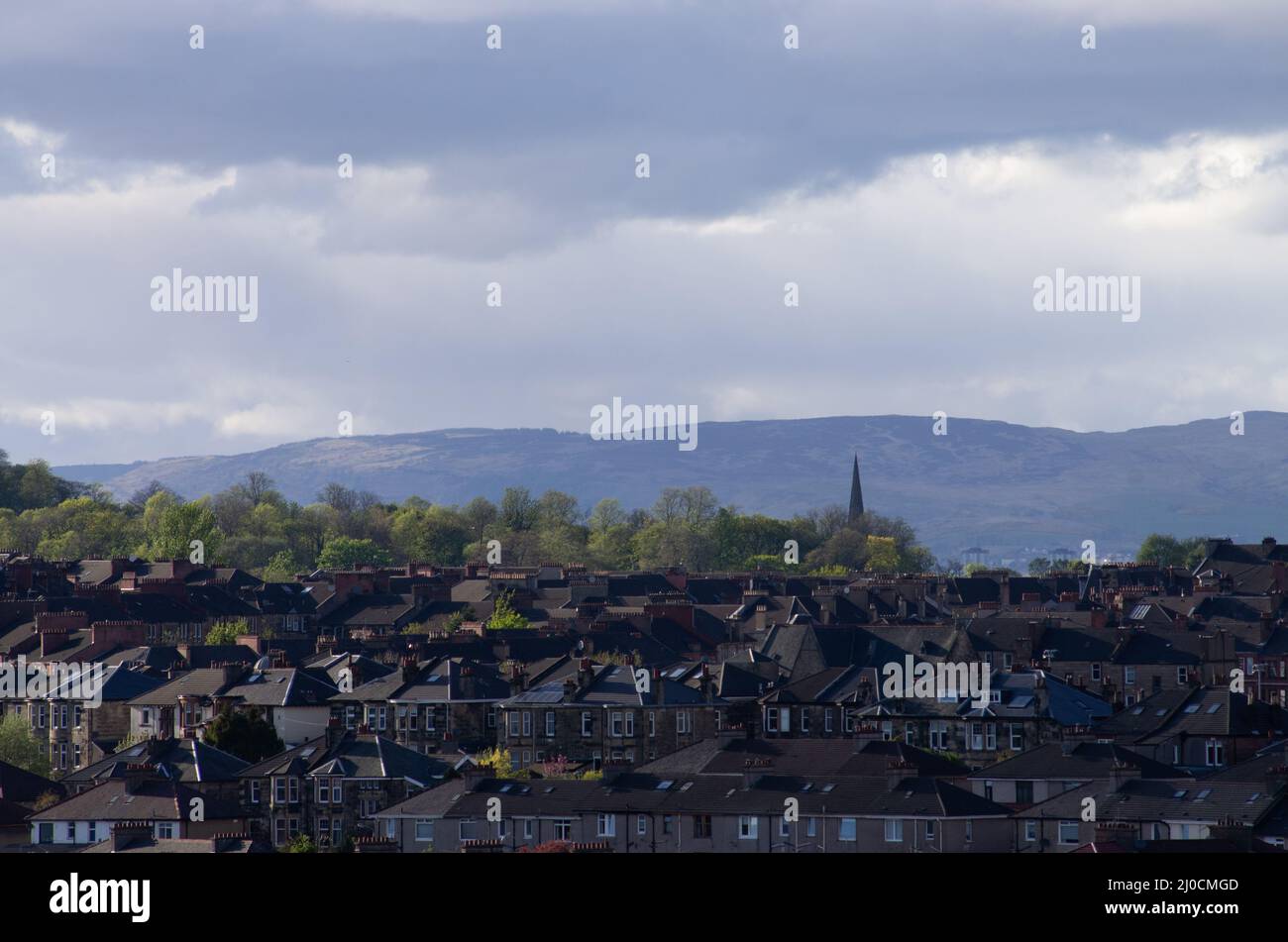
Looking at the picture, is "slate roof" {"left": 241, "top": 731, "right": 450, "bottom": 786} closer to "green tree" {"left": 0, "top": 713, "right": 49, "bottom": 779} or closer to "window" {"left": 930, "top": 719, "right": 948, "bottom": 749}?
"green tree" {"left": 0, "top": 713, "right": 49, "bottom": 779}

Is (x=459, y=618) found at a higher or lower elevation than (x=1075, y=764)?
higher

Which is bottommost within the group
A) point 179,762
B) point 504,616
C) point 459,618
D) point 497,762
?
point 497,762

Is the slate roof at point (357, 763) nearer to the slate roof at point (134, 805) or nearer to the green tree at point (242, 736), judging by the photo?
the slate roof at point (134, 805)

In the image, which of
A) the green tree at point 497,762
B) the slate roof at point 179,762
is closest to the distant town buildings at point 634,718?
the slate roof at point 179,762

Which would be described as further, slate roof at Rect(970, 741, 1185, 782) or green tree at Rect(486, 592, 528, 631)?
green tree at Rect(486, 592, 528, 631)

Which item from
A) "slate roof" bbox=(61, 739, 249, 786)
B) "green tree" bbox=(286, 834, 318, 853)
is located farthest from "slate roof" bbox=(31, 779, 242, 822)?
"slate roof" bbox=(61, 739, 249, 786)

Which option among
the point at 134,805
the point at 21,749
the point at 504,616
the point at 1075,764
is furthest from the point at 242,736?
the point at 504,616

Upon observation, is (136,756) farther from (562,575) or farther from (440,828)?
(562,575)

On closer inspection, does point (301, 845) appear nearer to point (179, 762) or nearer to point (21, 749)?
point (179, 762)

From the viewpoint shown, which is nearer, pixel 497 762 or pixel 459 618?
pixel 497 762

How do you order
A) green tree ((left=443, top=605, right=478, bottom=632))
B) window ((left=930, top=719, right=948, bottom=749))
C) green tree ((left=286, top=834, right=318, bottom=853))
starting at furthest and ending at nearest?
green tree ((left=443, top=605, right=478, bottom=632)), window ((left=930, top=719, right=948, bottom=749)), green tree ((left=286, top=834, right=318, bottom=853))

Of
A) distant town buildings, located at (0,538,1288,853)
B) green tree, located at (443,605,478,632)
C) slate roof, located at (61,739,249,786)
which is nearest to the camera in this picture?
distant town buildings, located at (0,538,1288,853)
